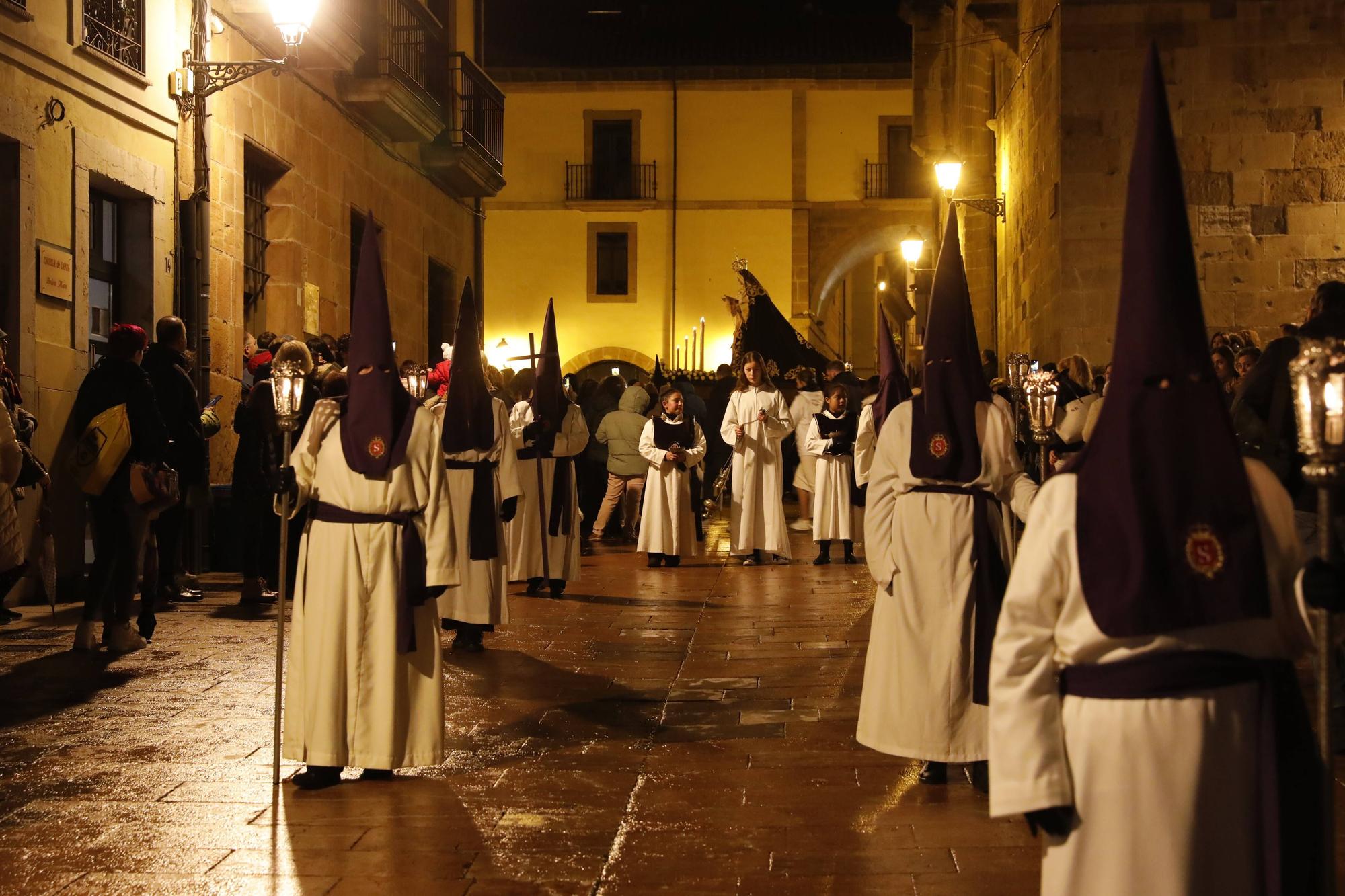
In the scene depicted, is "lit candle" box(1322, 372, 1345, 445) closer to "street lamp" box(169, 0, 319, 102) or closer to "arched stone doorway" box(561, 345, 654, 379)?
"street lamp" box(169, 0, 319, 102)

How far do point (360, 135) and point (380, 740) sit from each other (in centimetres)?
1388

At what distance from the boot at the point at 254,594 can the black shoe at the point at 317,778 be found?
5589mm

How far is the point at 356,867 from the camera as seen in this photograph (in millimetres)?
5086

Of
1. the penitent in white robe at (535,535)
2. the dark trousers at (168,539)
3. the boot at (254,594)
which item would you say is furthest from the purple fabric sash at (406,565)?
the penitent in white robe at (535,535)

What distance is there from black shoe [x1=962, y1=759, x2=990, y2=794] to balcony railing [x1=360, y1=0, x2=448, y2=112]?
549 inches

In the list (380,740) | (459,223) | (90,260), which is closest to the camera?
(380,740)

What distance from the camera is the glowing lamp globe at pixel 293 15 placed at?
12.3m

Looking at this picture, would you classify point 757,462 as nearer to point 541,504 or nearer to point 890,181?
point 541,504

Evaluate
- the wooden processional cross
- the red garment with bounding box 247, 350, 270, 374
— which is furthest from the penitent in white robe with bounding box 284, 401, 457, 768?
the red garment with bounding box 247, 350, 270, 374

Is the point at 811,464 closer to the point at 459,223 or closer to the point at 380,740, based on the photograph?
the point at 459,223

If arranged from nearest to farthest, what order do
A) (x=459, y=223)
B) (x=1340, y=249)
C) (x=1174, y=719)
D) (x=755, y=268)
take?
(x=1174, y=719) → (x=1340, y=249) → (x=459, y=223) → (x=755, y=268)

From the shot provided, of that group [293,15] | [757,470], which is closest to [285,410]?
[293,15]

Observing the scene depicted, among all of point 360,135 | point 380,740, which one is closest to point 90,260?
point 360,135

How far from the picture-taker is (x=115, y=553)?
9.43 m
